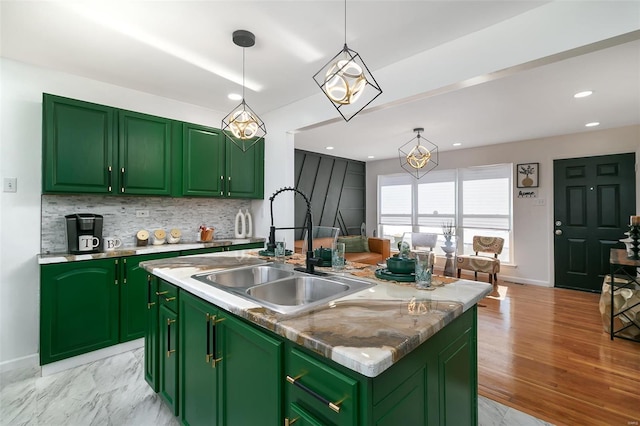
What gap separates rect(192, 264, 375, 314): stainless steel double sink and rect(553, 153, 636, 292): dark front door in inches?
203

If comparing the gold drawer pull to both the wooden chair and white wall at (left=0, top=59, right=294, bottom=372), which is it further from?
the wooden chair

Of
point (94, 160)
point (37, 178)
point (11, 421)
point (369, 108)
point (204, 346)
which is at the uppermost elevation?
point (369, 108)

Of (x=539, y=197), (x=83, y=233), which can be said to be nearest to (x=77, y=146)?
Result: (x=83, y=233)

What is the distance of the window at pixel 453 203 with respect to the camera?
5.61m

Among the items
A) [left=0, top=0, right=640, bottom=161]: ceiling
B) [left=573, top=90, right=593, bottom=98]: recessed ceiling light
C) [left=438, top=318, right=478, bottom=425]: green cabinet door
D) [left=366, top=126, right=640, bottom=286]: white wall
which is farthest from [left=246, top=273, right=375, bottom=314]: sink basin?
[left=366, top=126, right=640, bottom=286]: white wall

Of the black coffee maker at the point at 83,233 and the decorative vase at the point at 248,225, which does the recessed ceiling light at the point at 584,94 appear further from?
the black coffee maker at the point at 83,233

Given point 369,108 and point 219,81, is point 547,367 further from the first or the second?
point 219,81

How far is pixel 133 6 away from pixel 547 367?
408cm

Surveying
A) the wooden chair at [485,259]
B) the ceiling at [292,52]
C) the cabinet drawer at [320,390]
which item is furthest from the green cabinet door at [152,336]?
the wooden chair at [485,259]

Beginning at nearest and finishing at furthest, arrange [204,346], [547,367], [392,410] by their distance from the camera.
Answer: [392,410]
[204,346]
[547,367]

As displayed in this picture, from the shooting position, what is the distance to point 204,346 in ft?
4.85

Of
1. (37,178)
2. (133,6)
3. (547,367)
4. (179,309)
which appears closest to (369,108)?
(133,6)

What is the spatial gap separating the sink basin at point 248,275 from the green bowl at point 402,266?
0.59 meters

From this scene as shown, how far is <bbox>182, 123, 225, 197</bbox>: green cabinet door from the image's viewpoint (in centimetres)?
333
